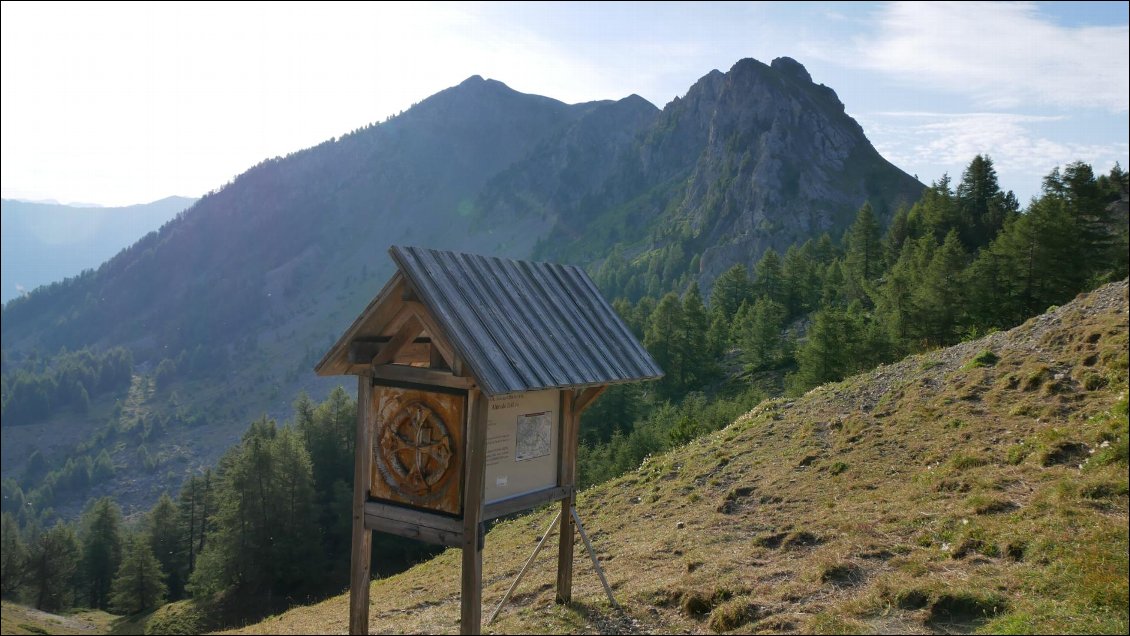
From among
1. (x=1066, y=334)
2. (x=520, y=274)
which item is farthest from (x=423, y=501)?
(x=1066, y=334)

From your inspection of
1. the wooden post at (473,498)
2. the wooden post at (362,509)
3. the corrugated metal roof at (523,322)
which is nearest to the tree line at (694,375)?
the corrugated metal roof at (523,322)

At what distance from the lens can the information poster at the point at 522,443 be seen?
33.6ft

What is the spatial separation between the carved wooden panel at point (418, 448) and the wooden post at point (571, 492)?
8.37 ft

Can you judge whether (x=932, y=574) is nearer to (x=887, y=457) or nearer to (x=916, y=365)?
(x=887, y=457)

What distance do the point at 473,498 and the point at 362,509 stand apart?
6.74 ft

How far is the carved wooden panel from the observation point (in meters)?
9.88

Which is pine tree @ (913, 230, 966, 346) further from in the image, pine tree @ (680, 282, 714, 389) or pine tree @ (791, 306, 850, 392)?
pine tree @ (680, 282, 714, 389)

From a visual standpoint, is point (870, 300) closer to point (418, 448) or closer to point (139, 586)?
point (418, 448)

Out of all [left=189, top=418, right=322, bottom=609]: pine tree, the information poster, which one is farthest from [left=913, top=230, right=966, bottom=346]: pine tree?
[left=189, top=418, right=322, bottom=609]: pine tree

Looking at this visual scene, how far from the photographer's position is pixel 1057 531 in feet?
37.3

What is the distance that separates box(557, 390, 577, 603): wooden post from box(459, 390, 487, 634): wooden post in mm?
2425

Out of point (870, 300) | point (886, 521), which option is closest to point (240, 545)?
point (886, 521)

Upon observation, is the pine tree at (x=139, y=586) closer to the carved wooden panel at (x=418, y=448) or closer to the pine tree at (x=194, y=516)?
the pine tree at (x=194, y=516)

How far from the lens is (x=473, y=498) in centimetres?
971
